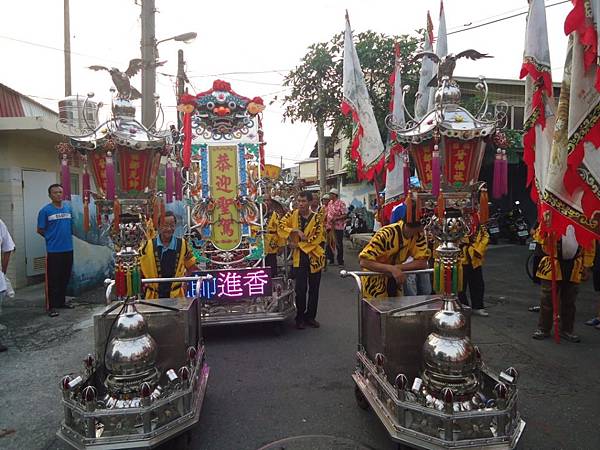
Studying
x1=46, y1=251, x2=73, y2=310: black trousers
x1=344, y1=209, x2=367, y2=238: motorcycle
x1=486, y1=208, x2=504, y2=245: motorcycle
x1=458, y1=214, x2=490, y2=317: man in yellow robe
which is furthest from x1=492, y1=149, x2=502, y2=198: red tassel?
x1=344, y1=209, x2=367, y2=238: motorcycle

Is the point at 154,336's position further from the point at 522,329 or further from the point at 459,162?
the point at 522,329

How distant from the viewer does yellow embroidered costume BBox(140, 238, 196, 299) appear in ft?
13.9

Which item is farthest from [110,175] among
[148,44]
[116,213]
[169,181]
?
[148,44]

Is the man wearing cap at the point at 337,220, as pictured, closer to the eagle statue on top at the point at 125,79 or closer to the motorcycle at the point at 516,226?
the motorcycle at the point at 516,226

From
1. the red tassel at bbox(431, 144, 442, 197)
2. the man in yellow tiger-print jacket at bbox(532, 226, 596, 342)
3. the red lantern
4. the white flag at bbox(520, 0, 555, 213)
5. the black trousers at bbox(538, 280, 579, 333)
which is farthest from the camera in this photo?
the black trousers at bbox(538, 280, 579, 333)

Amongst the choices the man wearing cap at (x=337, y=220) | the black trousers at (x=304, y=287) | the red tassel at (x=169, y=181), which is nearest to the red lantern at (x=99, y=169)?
the red tassel at (x=169, y=181)

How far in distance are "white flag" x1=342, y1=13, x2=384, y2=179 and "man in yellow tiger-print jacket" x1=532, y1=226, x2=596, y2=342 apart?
230 cm

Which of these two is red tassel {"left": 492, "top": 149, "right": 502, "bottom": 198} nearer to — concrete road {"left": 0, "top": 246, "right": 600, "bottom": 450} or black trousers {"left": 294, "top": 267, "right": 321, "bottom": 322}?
concrete road {"left": 0, "top": 246, "right": 600, "bottom": 450}

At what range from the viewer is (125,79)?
3365 millimetres

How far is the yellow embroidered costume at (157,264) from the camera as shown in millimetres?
4242

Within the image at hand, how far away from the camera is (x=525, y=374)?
4137 millimetres

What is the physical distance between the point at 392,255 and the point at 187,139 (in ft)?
11.9

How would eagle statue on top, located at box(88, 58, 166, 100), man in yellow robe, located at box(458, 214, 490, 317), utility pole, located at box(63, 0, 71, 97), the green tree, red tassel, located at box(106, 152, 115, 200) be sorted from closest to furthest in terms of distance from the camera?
red tassel, located at box(106, 152, 115, 200) → eagle statue on top, located at box(88, 58, 166, 100) → man in yellow robe, located at box(458, 214, 490, 317) → the green tree → utility pole, located at box(63, 0, 71, 97)

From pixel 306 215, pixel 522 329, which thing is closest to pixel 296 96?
pixel 306 215
